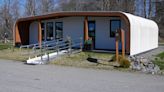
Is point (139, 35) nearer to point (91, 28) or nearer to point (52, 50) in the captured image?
→ point (91, 28)

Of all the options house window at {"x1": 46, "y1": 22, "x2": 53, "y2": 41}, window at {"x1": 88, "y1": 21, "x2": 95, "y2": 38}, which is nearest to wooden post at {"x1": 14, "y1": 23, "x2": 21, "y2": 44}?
house window at {"x1": 46, "y1": 22, "x2": 53, "y2": 41}

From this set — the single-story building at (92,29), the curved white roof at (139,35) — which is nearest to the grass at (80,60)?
the curved white roof at (139,35)

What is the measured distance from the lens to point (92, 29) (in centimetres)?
2711

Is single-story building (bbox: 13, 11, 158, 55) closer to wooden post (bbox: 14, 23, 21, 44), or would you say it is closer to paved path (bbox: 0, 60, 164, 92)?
wooden post (bbox: 14, 23, 21, 44)

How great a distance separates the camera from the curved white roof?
23.2m

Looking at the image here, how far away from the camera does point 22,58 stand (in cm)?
2244

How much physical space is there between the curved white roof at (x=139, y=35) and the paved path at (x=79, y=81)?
7.28 metres

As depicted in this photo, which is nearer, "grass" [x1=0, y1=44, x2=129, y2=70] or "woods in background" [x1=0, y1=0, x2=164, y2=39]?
"grass" [x1=0, y1=44, x2=129, y2=70]

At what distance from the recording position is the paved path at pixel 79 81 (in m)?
11.3

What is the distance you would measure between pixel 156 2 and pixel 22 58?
159 ft

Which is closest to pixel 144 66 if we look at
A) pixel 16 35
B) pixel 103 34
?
pixel 103 34

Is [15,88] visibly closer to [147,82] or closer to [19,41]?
[147,82]

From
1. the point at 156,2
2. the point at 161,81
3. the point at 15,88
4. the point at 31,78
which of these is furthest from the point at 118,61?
the point at 156,2

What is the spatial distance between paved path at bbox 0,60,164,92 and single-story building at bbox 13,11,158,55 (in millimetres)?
8038
